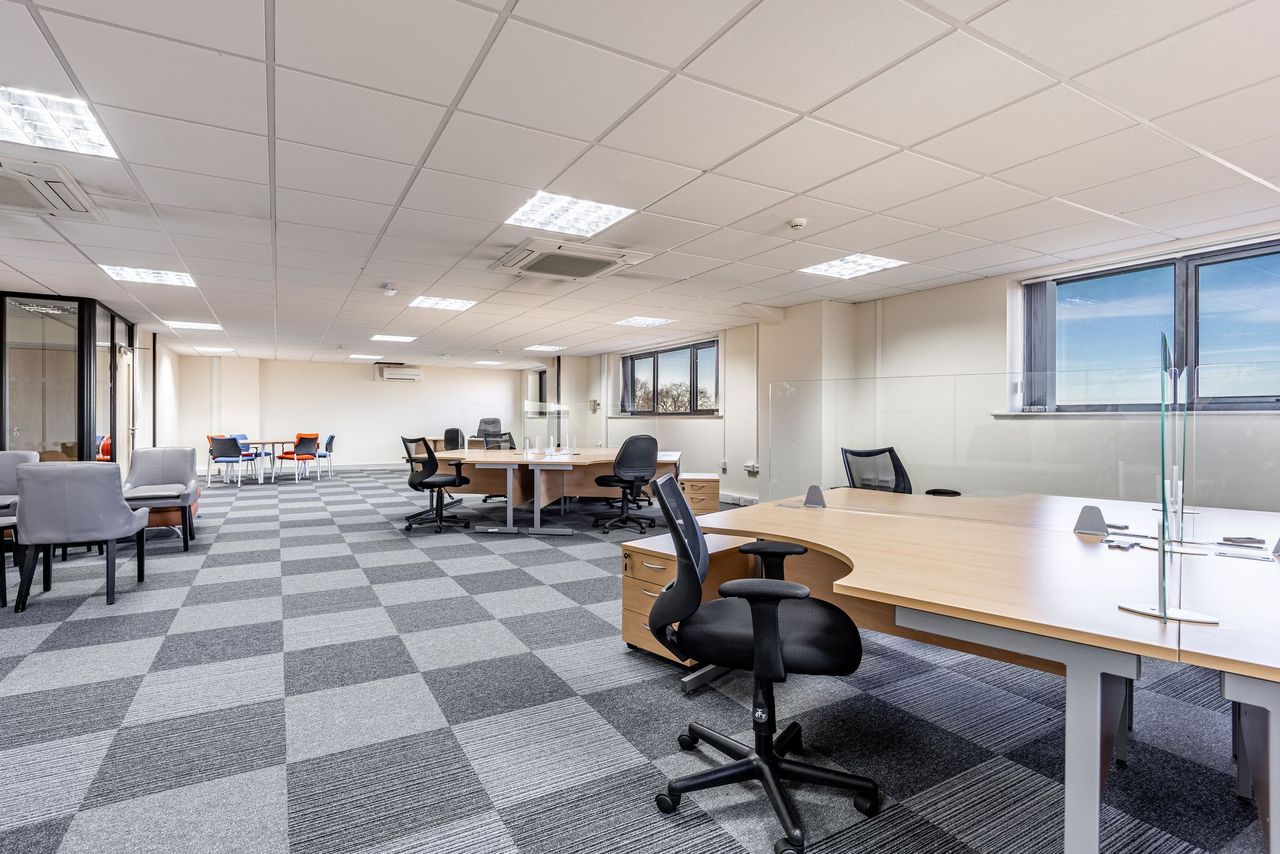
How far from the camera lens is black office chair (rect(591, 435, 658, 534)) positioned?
636 centimetres

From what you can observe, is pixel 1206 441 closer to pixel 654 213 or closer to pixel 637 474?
pixel 654 213

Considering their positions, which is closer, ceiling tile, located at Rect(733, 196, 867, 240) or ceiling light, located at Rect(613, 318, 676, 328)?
ceiling tile, located at Rect(733, 196, 867, 240)

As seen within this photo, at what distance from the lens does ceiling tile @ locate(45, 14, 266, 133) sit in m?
1.99

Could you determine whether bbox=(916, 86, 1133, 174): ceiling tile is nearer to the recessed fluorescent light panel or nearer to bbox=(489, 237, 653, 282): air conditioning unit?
the recessed fluorescent light panel

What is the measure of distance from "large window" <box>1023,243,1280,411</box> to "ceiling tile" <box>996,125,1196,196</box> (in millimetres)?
1037

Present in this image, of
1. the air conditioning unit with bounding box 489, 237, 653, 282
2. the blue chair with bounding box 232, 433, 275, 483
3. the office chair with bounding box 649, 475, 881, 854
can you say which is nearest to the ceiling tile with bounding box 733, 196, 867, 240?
the air conditioning unit with bounding box 489, 237, 653, 282

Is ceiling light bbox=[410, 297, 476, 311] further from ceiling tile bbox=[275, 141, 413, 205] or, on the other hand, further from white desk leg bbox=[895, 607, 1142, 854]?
white desk leg bbox=[895, 607, 1142, 854]

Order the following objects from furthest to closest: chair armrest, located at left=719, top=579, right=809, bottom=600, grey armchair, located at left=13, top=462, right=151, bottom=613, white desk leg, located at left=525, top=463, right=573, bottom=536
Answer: white desk leg, located at left=525, top=463, right=573, bottom=536 → grey armchair, located at left=13, top=462, right=151, bottom=613 → chair armrest, located at left=719, top=579, right=809, bottom=600

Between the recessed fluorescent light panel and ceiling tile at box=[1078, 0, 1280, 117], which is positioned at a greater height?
the recessed fluorescent light panel

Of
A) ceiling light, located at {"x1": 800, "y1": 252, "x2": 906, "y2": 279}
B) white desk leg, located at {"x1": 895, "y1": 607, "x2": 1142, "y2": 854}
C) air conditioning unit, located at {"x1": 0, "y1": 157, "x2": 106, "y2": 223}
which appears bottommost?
white desk leg, located at {"x1": 895, "y1": 607, "x2": 1142, "y2": 854}

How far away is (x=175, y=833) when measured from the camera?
A: 5.48 feet

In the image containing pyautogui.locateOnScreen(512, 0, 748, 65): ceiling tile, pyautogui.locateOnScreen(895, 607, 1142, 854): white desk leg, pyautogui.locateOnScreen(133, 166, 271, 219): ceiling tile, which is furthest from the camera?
pyautogui.locateOnScreen(133, 166, 271, 219): ceiling tile

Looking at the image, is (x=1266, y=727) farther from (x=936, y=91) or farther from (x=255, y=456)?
(x=255, y=456)

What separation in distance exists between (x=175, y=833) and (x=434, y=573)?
2890mm
